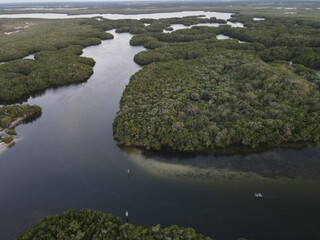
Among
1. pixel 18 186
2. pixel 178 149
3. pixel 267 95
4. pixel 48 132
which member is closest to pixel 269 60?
pixel 267 95

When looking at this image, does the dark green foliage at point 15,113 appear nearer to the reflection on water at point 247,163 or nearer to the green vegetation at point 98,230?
the reflection on water at point 247,163

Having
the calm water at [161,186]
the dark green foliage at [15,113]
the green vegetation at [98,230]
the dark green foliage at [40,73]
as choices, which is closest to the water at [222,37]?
the dark green foliage at [40,73]

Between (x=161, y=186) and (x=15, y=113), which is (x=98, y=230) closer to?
(x=161, y=186)

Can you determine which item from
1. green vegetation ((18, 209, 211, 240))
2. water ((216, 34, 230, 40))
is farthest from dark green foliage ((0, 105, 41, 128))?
water ((216, 34, 230, 40))

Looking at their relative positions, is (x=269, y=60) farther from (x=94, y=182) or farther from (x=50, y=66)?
(x=94, y=182)

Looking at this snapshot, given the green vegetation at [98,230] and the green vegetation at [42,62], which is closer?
the green vegetation at [98,230]

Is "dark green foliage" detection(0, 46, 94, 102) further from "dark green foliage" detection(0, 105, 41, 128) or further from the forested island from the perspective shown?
the forested island
